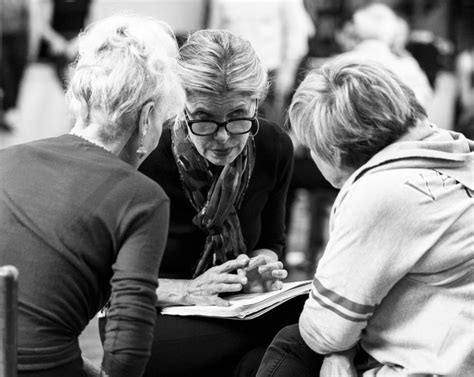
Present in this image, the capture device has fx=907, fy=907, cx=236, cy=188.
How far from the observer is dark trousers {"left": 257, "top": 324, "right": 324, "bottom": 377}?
2156mm

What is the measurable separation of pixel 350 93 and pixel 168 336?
824 mm

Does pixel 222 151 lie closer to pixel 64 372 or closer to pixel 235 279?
pixel 235 279

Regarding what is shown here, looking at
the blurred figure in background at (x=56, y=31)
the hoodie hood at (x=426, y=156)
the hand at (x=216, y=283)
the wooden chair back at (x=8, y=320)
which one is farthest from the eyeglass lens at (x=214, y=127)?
the blurred figure in background at (x=56, y=31)

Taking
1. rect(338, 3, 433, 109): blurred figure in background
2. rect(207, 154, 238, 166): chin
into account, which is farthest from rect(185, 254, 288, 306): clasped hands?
rect(338, 3, 433, 109): blurred figure in background

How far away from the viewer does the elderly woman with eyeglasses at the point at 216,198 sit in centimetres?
242

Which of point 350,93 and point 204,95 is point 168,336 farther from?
point 350,93

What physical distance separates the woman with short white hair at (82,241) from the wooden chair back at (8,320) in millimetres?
130

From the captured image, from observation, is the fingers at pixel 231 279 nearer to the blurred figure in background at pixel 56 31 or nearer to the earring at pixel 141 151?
the earring at pixel 141 151

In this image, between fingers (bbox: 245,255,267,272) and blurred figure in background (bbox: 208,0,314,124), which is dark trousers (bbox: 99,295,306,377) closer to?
fingers (bbox: 245,255,267,272)

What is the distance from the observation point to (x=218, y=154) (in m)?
2.59

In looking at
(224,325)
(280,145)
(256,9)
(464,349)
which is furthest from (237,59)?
(256,9)

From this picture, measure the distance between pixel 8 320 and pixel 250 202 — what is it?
1174 mm

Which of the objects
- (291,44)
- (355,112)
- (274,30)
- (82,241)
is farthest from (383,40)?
(82,241)

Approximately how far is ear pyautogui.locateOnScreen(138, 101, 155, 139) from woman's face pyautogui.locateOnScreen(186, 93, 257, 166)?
455mm
